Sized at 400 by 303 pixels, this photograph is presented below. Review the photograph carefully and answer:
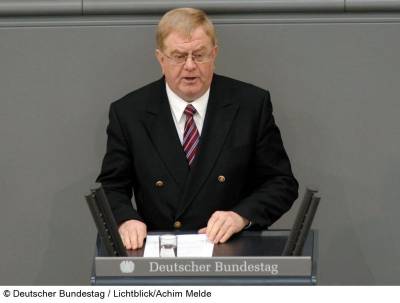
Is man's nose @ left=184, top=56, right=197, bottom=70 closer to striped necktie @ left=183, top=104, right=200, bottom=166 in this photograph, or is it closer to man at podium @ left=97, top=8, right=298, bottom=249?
man at podium @ left=97, top=8, right=298, bottom=249

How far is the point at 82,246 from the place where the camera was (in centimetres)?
517

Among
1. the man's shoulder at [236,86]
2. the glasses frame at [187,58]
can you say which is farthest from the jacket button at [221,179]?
the glasses frame at [187,58]

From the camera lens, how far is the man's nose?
13.4 feet

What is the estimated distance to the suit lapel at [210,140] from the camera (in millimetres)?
4270

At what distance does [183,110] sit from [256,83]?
718 mm

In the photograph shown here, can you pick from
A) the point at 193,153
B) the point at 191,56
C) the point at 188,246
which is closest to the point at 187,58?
the point at 191,56

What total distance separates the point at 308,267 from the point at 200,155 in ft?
3.27

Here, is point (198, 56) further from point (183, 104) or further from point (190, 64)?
point (183, 104)

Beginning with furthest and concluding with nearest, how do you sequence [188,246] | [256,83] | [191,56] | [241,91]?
1. [256,83]
2. [241,91]
3. [191,56]
4. [188,246]

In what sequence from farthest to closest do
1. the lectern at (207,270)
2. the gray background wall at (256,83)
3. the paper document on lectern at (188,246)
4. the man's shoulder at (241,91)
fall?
the gray background wall at (256,83) < the man's shoulder at (241,91) < the paper document on lectern at (188,246) < the lectern at (207,270)

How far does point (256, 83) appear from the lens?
4.97 meters

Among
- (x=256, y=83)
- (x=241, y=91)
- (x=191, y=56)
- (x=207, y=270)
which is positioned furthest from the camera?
(x=256, y=83)

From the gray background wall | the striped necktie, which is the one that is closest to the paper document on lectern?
the striped necktie

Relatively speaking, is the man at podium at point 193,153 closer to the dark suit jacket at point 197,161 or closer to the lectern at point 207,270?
the dark suit jacket at point 197,161
